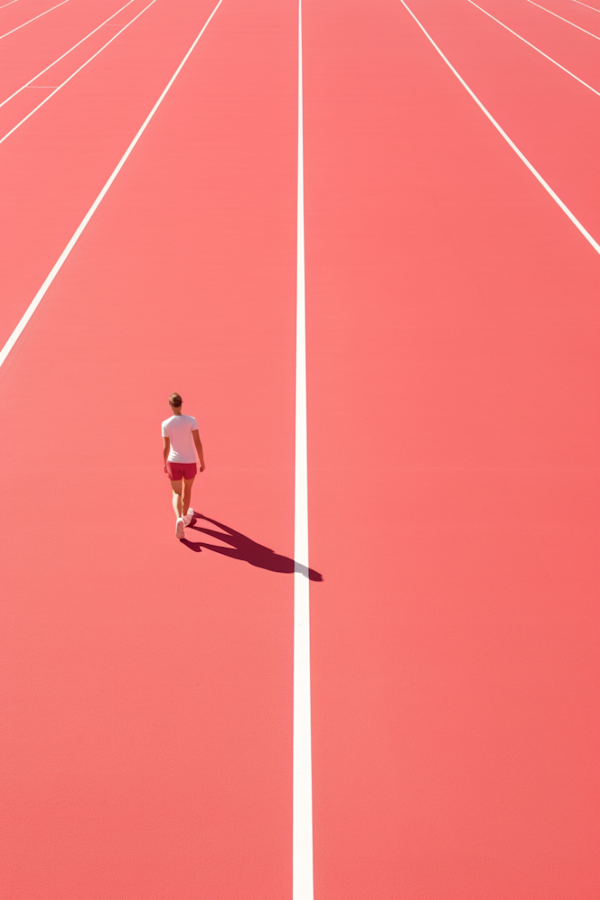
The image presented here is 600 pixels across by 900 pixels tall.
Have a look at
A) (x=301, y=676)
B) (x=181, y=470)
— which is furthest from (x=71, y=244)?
(x=301, y=676)

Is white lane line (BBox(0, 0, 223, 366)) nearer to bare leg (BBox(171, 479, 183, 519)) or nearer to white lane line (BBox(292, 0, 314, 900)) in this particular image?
white lane line (BBox(292, 0, 314, 900))

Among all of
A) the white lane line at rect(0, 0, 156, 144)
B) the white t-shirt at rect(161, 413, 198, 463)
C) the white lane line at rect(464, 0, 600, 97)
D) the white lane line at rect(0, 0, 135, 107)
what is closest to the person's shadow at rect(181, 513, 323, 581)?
the white t-shirt at rect(161, 413, 198, 463)

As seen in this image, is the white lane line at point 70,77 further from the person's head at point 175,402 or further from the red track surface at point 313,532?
the person's head at point 175,402

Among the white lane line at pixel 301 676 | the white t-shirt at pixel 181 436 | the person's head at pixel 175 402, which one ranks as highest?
the person's head at pixel 175 402

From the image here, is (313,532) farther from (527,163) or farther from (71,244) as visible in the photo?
(527,163)

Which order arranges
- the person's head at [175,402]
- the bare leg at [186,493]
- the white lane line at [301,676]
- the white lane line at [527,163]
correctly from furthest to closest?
the white lane line at [527,163] → the bare leg at [186,493] → the person's head at [175,402] → the white lane line at [301,676]

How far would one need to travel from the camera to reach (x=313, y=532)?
7.88 meters

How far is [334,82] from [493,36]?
809 cm

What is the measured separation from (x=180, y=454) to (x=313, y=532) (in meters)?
1.42

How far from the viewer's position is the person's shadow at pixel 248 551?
746 centimetres

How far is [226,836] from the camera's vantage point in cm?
538

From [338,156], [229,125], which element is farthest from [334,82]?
[338,156]

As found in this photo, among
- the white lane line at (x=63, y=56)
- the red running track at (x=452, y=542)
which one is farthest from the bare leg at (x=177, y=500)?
the white lane line at (x=63, y=56)

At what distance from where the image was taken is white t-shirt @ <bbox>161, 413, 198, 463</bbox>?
23.5ft
